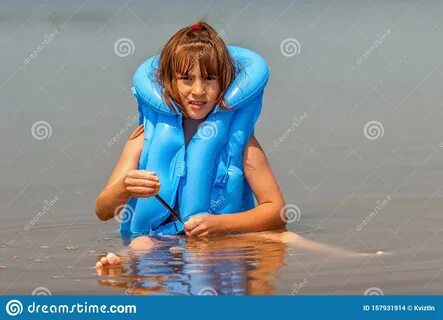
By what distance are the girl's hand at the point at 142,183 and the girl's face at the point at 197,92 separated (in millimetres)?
631

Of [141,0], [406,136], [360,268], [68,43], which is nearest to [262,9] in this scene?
[141,0]

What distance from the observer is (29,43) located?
12664mm

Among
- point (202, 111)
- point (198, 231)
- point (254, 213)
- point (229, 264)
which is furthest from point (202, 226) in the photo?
point (229, 264)

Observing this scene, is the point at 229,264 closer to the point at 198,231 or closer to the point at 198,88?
the point at 198,231

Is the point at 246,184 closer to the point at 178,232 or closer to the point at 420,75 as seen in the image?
the point at 178,232

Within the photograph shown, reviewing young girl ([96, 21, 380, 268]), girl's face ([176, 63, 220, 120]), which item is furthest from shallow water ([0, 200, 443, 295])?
girl's face ([176, 63, 220, 120])

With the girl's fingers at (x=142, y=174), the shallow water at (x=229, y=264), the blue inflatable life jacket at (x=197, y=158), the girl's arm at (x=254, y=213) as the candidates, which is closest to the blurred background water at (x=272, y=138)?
the shallow water at (x=229, y=264)

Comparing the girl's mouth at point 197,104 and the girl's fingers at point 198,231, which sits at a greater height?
the girl's mouth at point 197,104

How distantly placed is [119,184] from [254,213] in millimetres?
768

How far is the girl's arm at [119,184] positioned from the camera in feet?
24.0

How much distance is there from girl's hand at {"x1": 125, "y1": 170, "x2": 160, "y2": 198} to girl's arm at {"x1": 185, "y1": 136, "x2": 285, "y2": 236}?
45 cm

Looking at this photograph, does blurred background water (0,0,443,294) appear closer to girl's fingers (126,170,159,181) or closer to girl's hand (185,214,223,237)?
girl's hand (185,214,223,237)

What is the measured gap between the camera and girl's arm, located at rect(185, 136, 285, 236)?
24.0 ft

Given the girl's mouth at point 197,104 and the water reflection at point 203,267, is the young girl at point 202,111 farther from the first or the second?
the water reflection at point 203,267
